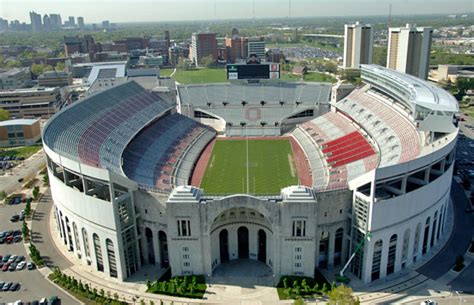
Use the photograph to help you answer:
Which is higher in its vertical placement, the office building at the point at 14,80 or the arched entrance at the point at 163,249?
the office building at the point at 14,80

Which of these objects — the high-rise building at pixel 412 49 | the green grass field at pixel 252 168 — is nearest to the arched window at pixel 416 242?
the green grass field at pixel 252 168

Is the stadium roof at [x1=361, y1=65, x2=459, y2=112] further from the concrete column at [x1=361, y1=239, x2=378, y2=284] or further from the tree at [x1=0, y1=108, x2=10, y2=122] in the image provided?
the tree at [x1=0, y1=108, x2=10, y2=122]

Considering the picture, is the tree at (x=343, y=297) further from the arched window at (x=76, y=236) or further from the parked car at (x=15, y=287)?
the parked car at (x=15, y=287)

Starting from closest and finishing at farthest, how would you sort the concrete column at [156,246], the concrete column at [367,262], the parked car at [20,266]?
the concrete column at [367,262]
the concrete column at [156,246]
the parked car at [20,266]

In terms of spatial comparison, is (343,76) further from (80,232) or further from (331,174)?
(80,232)

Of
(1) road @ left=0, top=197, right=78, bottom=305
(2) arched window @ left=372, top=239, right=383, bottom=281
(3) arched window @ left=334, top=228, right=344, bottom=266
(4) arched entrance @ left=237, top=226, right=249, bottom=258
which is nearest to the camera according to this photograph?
(1) road @ left=0, top=197, right=78, bottom=305

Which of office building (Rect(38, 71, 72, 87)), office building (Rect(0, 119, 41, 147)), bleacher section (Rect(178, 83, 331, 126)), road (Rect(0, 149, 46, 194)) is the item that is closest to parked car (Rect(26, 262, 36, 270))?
road (Rect(0, 149, 46, 194))

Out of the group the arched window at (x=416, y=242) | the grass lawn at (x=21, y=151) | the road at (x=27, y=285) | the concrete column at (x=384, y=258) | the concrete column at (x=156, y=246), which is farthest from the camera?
the grass lawn at (x=21, y=151)
